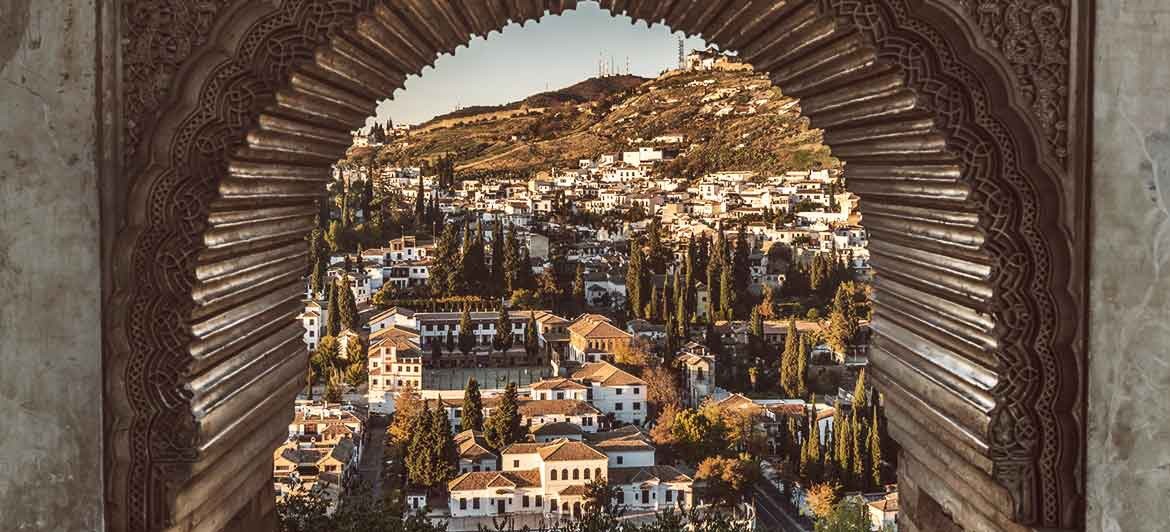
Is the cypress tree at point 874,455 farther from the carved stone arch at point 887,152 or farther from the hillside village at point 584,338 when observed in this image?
the carved stone arch at point 887,152

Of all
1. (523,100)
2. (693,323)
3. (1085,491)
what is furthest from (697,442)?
(523,100)

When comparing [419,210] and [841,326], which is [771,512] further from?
[419,210]

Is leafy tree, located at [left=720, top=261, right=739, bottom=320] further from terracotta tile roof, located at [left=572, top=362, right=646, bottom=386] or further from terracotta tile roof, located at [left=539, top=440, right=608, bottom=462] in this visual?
terracotta tile roof, located at [left=539, top=440, right=608, bottom=462]

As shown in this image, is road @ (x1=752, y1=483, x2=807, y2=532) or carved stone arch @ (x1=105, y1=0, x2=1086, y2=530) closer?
carved stone arch @ (x1=105, y1=0, x2=1086, y2=530)

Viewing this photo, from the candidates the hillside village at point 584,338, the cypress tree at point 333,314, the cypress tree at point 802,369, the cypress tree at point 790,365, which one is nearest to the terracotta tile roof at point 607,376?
the hillside village at point 584,338

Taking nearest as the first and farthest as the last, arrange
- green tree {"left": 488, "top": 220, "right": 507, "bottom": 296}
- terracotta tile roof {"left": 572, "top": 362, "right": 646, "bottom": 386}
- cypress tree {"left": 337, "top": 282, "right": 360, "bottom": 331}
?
terracotta tile roof {"left": 572, "top": 362, "right": 646, "bottom": 386}
cypress tree {"left": 337, "top": 282, "right": 360, "bottom": 331}
green tree {"left": 488, "top": 220, "right": 507, "bottom": 296}

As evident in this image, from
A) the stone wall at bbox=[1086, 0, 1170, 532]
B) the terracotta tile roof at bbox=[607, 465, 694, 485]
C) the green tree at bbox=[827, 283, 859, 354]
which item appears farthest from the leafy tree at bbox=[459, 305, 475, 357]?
the stone wall at bbox=[1086, 0, 1170, 532]
